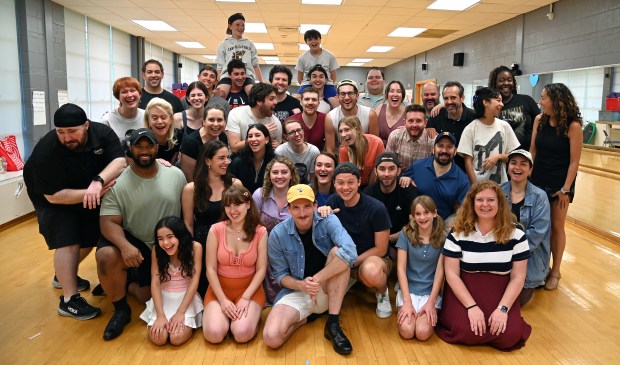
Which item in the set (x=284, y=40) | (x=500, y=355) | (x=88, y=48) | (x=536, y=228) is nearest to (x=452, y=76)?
(x=284, y=40)

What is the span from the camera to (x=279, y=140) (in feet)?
14.0

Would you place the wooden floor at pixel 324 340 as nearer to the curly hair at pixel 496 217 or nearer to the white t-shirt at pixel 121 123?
the curly hair at pixel 496 217

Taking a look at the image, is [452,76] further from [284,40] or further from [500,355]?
[500,355]

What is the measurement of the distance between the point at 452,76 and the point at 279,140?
32.4 ft

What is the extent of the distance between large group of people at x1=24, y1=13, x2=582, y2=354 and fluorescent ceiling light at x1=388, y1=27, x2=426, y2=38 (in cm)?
726

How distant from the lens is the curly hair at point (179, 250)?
9.53 feet

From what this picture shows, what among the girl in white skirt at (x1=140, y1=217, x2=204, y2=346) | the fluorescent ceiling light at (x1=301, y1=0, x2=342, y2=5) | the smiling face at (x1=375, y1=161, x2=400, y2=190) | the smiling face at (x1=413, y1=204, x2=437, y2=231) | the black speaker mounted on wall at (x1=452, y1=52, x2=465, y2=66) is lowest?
the girl in white skirt at (x1=140, y1=217, x2=204, y2=346)

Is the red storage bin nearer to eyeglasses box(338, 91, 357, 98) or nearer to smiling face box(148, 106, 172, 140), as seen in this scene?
eyeglasses box(338, 91, 357, 98)

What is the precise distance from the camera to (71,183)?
10.2 feet

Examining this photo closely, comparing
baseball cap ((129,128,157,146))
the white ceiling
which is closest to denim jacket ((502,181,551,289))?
baseball cap ((129,128,157,146))

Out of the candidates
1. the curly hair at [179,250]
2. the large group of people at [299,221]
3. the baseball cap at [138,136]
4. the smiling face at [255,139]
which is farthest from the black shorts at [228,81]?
the curly hair at [179,250]

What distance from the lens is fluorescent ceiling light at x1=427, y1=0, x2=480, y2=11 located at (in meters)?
7.78

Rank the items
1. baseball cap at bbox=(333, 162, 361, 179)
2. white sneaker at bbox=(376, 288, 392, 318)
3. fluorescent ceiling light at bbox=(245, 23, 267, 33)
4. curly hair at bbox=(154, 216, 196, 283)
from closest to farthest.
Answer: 1. curly hair at bbox=(154, 216, 196, 283)
2. baseball cap at bbox=(333, 162, 361, 179)
3. white sneaker at bbox=(376, 288, 392, 318)
4. fluorescent ceiling light at bbox=(245, 23, 267, 33)

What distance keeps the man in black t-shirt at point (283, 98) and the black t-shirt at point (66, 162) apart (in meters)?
1.83
